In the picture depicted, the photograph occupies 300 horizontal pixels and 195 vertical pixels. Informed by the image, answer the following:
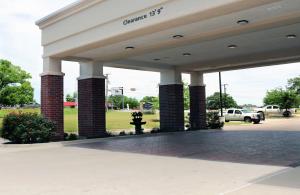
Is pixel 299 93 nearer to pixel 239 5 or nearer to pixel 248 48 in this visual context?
pixel 248 48

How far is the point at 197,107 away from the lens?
27328mm

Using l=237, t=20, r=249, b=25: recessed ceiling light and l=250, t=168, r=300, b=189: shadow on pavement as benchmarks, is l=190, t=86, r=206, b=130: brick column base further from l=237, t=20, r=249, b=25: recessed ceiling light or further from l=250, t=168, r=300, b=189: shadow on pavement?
l=250, t=168, r=300, b=189: shadow on pavement

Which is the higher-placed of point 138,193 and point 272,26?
point 272,26

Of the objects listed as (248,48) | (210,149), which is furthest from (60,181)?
(248,48)

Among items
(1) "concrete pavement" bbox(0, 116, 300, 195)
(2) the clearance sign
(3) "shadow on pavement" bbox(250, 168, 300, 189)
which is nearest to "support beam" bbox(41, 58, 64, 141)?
(1) "concrete pavement" bbox(0, 116, 300, 195)

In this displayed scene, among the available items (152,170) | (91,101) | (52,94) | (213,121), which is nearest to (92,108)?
(91,101)

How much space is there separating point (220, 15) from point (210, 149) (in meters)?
5.40

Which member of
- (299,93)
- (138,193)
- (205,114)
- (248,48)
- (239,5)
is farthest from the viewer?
(299,93)

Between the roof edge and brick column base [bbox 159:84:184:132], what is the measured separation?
30.3 feet

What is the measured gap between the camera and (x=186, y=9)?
11797 millimetres

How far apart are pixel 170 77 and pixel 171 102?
1.58 metres

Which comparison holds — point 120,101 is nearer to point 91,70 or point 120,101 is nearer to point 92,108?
point 91,70

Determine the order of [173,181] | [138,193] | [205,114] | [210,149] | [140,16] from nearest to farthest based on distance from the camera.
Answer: [138,193] → [173,181] → [140,16] → [210,149] → [205,114]

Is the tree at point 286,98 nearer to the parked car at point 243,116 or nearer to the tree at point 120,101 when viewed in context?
the parked car at point 243,116
